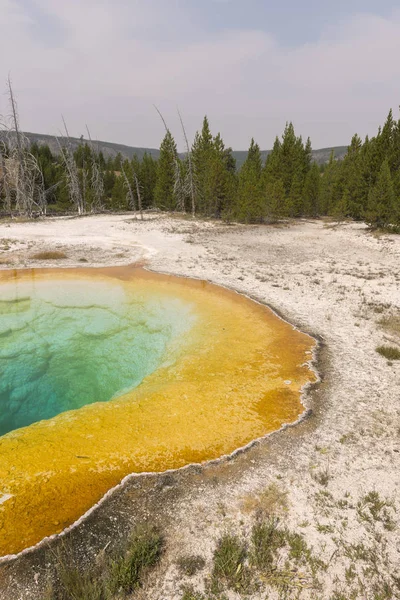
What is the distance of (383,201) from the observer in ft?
94.8

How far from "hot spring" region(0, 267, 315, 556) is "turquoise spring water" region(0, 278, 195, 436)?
0.13ft

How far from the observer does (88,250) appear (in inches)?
877

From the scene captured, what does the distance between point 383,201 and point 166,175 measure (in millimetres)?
27998

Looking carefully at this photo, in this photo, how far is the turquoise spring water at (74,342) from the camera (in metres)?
8.63

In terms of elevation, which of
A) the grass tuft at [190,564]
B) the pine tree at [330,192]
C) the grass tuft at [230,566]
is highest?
the pine tree at [330,192]

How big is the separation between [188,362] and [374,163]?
116ft

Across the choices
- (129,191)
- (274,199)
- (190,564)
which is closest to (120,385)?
(190,564)

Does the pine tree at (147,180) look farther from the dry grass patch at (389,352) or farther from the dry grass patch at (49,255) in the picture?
the dry grass patch at (389,352)

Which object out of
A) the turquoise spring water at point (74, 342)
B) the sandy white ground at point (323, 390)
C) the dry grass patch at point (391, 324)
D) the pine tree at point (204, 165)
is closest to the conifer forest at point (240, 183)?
the pine tree at point (204, 165)

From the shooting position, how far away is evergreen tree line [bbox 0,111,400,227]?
114 feet

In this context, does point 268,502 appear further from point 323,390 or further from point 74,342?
point 74,342

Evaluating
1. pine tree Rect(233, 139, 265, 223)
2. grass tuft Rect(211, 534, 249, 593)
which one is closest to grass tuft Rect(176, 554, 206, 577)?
grass tuft Rect(211, 534, 249, 593)

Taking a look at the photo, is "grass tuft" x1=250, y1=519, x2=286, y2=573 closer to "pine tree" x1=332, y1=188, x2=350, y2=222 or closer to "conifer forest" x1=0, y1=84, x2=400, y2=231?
"conifer forest" x1=0, y1=84, x2=400, y2=231

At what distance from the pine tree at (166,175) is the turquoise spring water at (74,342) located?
32.6m
